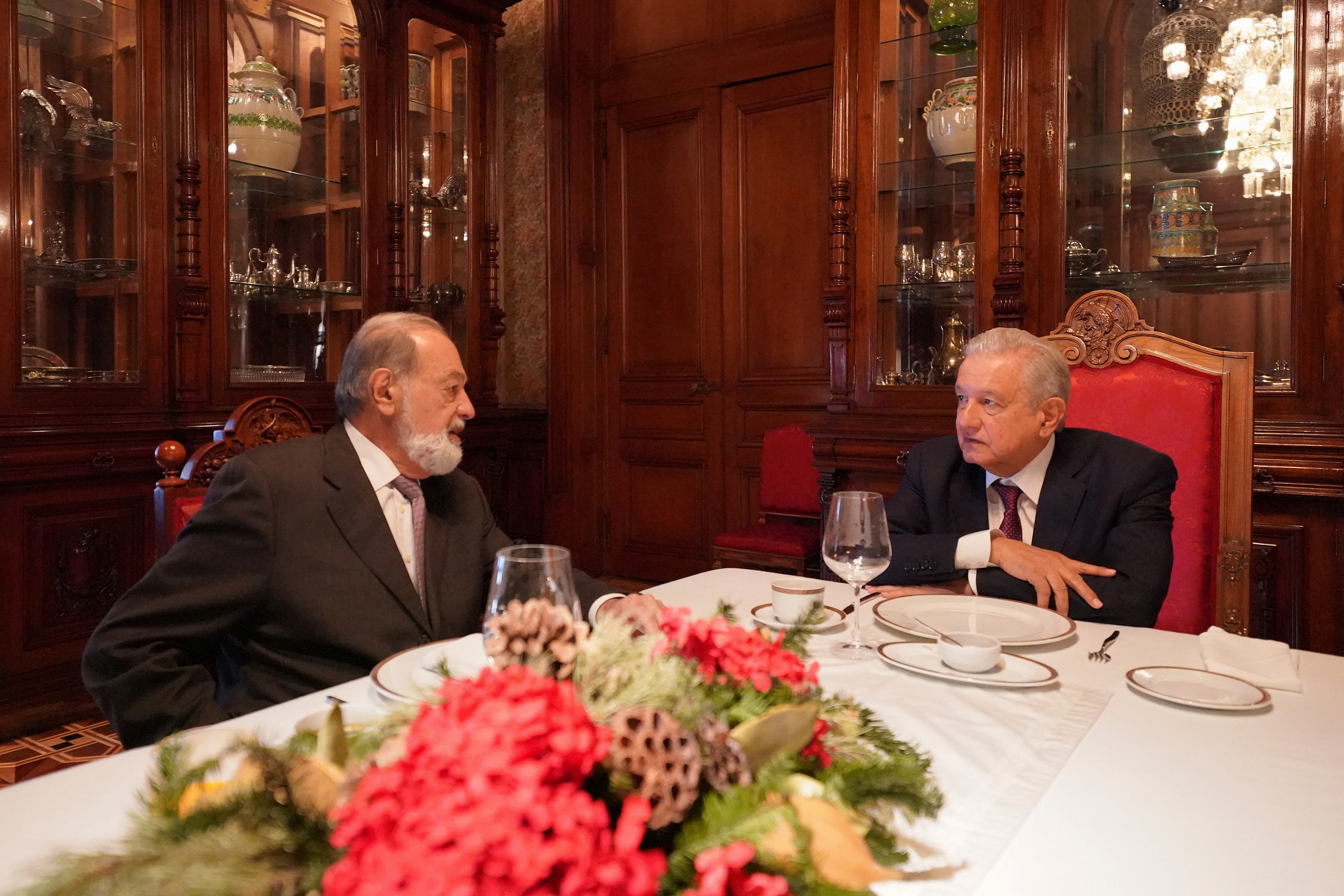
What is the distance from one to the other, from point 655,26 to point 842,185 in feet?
6.87

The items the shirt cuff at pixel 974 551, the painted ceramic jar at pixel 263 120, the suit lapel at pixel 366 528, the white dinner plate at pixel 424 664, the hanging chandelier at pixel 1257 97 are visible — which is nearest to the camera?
the white dinner plate at pixel 424 664

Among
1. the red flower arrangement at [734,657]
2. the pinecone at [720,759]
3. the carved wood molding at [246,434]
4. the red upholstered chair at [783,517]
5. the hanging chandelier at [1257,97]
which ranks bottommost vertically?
the red upholstered chair at [783,517]

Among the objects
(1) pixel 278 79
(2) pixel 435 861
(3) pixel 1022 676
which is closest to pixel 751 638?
(2) pixel 435 861

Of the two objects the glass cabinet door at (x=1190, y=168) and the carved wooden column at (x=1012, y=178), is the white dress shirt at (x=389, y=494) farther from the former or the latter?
the glass cabinet door at (x=1190, y=168)

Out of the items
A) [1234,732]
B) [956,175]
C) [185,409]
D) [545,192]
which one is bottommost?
[1234,732]

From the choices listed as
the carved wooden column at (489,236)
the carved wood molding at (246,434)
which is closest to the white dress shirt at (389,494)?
the carved wood molding at (246,434)

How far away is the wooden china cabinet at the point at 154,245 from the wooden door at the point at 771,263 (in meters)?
1.59

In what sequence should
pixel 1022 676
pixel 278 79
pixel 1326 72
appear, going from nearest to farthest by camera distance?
pixel 1022 676 < pixel 1326 72 < pixel 278 79

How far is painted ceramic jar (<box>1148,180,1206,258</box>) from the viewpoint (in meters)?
2.88

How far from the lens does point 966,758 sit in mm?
893

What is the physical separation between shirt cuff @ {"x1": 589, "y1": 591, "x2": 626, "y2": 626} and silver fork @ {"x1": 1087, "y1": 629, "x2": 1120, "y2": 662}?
2.17 ft

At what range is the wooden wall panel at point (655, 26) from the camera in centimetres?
468

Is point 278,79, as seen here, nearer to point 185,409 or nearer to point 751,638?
point 185,409

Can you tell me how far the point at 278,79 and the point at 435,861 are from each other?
3.95 m
